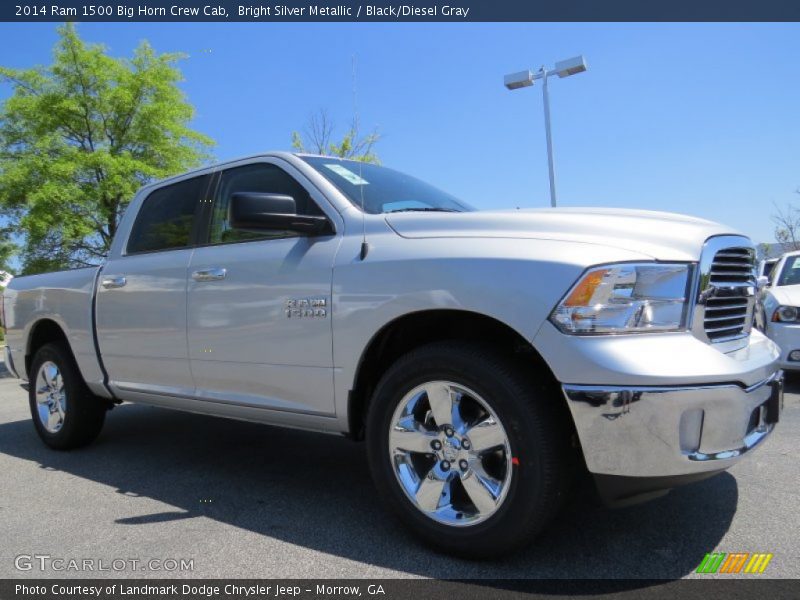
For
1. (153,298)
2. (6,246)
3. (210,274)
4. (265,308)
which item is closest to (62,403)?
(153,298)

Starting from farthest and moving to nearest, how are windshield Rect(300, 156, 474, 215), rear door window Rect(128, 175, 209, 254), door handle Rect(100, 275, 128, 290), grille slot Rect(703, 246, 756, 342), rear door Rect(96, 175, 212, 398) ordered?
door handle Rect(100, 275, 128, 290) → rear door window Rect(128, 175, 209, 254) → rear door Rect(96, 175, 212, 398) → windshield Rect(300, 156, 474, 215) → grille slot Rect(703, 246, 756, 342)

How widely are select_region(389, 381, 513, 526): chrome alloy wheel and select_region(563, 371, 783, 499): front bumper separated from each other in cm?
36

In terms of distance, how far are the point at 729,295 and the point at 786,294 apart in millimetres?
4592

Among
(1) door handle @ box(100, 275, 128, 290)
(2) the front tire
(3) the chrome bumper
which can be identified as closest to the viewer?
(3) the chrome bumper

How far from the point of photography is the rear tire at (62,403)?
15.4ft

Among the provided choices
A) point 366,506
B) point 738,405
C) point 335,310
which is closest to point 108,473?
point 366,506

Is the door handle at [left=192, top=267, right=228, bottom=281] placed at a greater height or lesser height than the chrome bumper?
greater

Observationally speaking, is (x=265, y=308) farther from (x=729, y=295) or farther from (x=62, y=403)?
(x=62, y=403)

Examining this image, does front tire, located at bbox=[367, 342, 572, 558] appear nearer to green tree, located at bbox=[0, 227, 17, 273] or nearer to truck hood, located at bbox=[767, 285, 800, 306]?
truck hood, located at bbox=[767, 285, 800, 306]

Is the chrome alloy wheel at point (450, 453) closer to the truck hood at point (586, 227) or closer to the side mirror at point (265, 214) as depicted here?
the truck hood at point (586, 227)

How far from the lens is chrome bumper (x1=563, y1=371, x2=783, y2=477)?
2.14m

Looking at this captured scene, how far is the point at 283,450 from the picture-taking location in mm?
4609

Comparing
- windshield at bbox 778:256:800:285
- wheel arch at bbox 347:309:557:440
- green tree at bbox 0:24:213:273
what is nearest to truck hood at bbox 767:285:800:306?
windshield at bbox 778:256:800:285

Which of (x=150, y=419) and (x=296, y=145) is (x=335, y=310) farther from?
(x=296, y=145)
